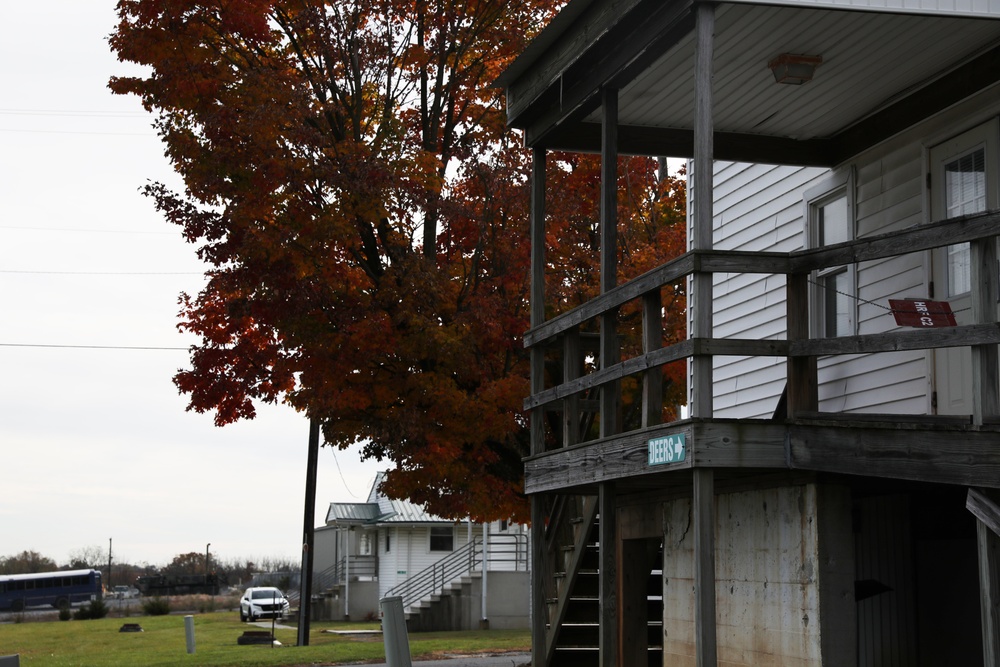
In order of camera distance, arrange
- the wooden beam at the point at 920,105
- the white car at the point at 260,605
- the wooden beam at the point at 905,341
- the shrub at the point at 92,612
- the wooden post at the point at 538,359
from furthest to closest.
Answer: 1. the shrub at the point at 92,612
2. the white car at the point at 260,605
3. the wooden post at the point at 538,359
4. the wooden beam at the point at 920,105
5. the wooden beam at the point at 905,341

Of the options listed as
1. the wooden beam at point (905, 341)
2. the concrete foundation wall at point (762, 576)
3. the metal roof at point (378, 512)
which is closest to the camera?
the wooden beam at point (905, 341)

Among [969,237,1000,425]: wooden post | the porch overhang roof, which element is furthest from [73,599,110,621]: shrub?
[969,237,1000,425]: wooden post

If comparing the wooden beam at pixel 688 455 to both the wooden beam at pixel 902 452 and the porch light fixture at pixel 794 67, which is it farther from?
the porch light fixture at pixel 794 67

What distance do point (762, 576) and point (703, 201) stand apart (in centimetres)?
321

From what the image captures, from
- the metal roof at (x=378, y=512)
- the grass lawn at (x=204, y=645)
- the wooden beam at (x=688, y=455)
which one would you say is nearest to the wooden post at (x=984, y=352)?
the wooden beam at (x=688, y=455)

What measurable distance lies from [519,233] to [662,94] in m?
6.52

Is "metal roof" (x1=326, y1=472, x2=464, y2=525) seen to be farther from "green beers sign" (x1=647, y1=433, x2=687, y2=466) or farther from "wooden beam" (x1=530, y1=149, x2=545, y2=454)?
"green beers sign" (x1=647, y1=433, x2=687, y2=466)

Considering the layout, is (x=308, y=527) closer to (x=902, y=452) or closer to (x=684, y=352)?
(x=684, y=352)

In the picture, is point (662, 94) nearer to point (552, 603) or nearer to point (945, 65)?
point (945, 65)

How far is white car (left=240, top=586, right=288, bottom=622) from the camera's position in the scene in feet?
187

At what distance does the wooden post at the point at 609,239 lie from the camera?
11078 mm

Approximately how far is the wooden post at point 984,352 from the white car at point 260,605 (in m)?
51.7

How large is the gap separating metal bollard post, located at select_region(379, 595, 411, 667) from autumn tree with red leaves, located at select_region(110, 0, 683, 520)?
5375 millimetres

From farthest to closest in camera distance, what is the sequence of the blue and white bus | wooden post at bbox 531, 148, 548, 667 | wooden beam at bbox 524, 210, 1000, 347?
the blue and white bus
wooden post at bbox 531, 148, 548, 667
wooden beam at bbox 524, 210, 1000, 347
